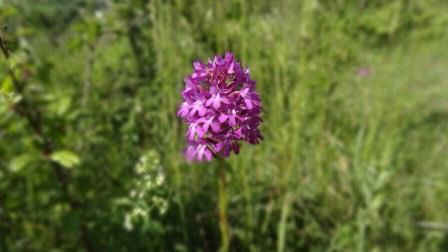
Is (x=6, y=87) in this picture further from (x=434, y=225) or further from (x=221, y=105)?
(x=434, y=225)

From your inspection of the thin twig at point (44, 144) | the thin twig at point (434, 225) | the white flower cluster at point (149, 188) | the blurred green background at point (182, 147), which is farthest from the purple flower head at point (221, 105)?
the thin twig at point (434, 225)

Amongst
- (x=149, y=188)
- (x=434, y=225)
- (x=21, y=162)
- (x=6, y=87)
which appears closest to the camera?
(x=6, y=87)

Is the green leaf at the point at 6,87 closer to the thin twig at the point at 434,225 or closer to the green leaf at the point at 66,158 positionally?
the green leaf at the point at 66,158

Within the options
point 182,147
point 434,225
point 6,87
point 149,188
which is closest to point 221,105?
point 149,188

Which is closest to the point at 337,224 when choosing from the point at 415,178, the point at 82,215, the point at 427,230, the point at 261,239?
the point at 261,239

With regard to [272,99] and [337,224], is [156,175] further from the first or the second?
[337,224]
